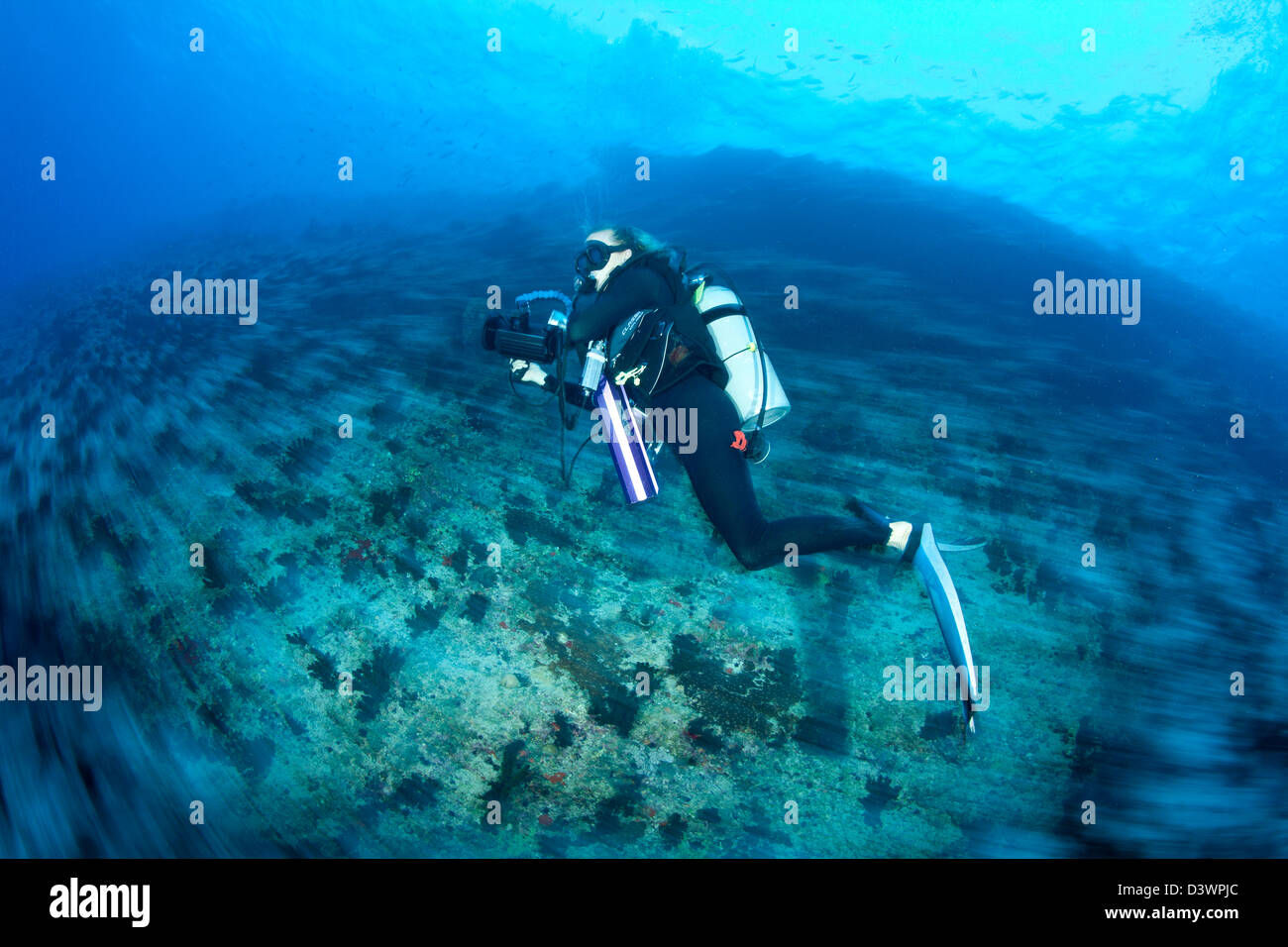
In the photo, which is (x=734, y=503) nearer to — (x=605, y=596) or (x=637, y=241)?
(x=605, y=596)

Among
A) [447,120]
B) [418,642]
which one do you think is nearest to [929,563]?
[418,642]

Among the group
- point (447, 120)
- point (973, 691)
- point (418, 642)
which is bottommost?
point (973, 691)

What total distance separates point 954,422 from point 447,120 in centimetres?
5785

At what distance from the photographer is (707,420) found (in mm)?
3045

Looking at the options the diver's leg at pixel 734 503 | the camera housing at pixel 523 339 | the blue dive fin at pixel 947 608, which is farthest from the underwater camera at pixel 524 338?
the blue dive fin at pixel 947 608

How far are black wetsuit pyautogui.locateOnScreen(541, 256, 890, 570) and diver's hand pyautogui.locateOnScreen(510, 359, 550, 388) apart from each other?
16.3 inches

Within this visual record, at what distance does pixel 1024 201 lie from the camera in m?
24.3

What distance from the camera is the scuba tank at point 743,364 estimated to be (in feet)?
10.2

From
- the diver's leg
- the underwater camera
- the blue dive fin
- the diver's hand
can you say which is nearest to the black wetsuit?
the diver's leg

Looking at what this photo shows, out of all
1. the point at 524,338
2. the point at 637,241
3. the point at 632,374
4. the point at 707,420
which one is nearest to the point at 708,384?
the point at 707,420

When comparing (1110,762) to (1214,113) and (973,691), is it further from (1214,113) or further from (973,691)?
(1214,113)

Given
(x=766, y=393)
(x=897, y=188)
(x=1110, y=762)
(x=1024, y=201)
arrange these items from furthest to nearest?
(x=1024, y=201)
(x=897, y=188)
(x=766, y=393)
(x=1110, y=762)

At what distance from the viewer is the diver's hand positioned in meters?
3.39

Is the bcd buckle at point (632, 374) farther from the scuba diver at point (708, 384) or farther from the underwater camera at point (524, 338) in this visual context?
the underwater camera at point (524, 338)
